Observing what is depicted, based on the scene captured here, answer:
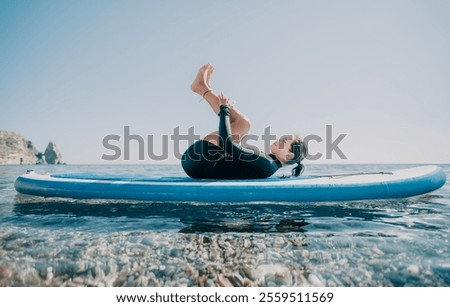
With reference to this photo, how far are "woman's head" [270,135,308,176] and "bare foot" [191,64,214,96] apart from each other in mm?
1801

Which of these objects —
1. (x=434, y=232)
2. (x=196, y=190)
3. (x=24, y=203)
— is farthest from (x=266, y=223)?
(x=24, y=203)

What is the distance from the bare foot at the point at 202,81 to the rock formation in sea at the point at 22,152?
13336 centimetres

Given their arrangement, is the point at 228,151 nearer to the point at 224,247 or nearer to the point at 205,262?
the point at 224,247

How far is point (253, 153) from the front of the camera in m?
5.03

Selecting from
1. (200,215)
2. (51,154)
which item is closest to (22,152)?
(51,154)

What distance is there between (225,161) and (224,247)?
2.50m

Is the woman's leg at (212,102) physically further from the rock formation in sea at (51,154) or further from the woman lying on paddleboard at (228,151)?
the rock formation in sea at (51,154)

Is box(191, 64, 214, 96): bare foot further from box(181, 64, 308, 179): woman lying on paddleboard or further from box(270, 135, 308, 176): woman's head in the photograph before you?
box(270, 135, 308, 176): woman's head

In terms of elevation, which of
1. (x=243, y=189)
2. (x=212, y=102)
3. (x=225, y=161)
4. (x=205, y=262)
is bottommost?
(x=205, y=262)

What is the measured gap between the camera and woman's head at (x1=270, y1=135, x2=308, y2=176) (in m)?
5.38

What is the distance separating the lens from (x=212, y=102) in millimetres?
4812

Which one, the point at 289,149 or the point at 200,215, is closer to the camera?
the point at 200,215

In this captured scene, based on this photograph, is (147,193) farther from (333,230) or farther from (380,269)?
(380,269)

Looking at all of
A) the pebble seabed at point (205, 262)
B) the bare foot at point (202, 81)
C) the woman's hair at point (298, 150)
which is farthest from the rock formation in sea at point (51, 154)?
the pebble seabed at point (205, 262)
